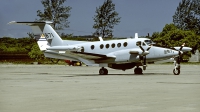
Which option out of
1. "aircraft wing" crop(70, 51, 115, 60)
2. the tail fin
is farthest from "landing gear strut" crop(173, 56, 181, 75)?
the tail fin

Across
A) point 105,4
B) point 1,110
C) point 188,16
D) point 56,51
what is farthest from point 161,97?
point 188,16

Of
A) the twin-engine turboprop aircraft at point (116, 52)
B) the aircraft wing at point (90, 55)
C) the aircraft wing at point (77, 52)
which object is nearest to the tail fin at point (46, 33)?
the twin-engine turboprop aircraft at point (116, 52)

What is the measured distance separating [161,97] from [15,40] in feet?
410

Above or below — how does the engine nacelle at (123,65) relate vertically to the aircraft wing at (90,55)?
below

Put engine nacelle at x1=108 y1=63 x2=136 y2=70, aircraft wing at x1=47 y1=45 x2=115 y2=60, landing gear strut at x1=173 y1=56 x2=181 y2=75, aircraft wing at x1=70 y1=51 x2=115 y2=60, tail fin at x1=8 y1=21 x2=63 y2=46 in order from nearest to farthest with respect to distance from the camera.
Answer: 1. landing gear strut at x1=173 y1=56 x2=181 y2=75
2. aircraft wing at x1=70 y1=51 x2=115 y2=60
3. aircraft wing at x1=47 y1=45 x2=115 y2=60
4. engine nacelle at x1=108 y1=63 x2=136 y2=70
5. tail fin at x1=8 y1=21 x2=63 y2=46

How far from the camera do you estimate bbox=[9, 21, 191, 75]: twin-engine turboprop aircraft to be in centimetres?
3522

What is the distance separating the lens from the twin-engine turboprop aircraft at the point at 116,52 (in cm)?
3522

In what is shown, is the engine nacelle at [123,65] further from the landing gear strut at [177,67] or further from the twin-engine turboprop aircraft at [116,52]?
the landing gear strut at [177,67]

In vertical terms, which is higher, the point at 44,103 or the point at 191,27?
the point at 191,27

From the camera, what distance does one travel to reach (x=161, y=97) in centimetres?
1645

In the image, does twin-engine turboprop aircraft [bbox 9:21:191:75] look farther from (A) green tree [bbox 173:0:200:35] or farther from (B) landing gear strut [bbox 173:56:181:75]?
(A) green tree [bbox 173:0:200:35]

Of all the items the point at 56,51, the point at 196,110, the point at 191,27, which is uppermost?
the point at 191,27

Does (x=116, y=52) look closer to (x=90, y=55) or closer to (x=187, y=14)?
(x=90, y=55)

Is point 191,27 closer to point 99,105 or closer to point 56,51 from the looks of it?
point 56,51
